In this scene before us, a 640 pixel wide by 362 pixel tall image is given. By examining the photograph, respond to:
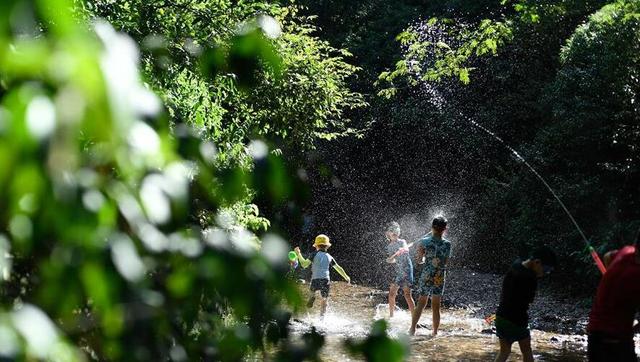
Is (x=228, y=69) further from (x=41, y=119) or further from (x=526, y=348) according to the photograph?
(x=526, y=348)

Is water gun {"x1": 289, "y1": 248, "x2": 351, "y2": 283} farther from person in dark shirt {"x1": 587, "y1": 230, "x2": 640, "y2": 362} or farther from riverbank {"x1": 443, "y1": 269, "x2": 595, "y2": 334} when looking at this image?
person in dark shirt {"x1": 587, "y1": 230, "x2": 640, "y2": 362}

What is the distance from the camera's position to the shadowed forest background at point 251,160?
821 millimetres

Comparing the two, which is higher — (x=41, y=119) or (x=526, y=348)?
(x=41, y=119)

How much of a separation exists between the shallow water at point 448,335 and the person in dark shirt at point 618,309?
219cm

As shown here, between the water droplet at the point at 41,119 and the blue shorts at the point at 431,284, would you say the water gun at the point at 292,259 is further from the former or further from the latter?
the blue shorts at the point at 431,284

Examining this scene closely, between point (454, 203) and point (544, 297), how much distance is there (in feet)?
24.6

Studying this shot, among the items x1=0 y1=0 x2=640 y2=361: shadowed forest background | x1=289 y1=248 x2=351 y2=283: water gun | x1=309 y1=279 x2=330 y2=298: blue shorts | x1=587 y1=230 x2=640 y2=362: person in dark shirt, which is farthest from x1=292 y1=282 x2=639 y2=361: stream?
x1=0 y1=0 x2=640 y2=361: shadowed forest background

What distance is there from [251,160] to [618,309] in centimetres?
474

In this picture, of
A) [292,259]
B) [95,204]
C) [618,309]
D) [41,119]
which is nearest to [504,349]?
[618,309]

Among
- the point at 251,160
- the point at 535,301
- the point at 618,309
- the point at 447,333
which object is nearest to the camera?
the point at 251,160

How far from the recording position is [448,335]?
11.3 meters

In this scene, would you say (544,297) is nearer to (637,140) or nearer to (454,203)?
(637,140)

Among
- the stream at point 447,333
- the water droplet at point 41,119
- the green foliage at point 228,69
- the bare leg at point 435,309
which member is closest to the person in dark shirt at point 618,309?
the stream at point 447,333

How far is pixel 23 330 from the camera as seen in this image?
78cm
